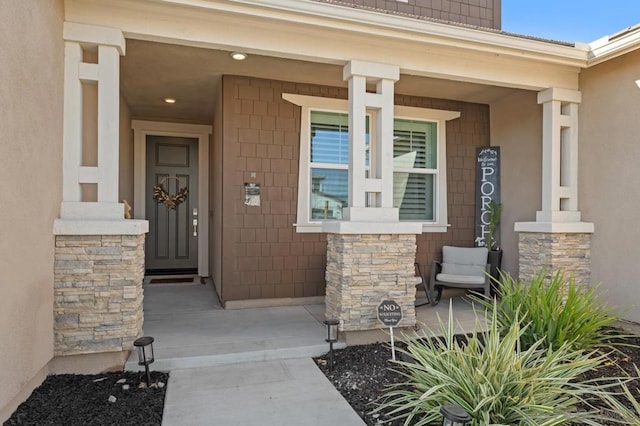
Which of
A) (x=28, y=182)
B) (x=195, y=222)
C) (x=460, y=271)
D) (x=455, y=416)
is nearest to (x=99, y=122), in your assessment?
(x=28, y=182)

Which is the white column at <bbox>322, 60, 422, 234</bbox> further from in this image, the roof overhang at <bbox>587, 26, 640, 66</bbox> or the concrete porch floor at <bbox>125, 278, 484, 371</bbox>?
the roof overhang at <bbox>587, 26, 640, 66</bbox>

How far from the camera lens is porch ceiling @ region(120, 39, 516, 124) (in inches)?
177

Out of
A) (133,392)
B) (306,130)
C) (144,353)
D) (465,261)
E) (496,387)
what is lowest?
(133,392)

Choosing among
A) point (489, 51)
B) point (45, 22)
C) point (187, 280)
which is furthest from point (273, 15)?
point (187, 280)

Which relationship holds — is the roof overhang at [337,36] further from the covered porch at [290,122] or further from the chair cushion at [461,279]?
the chair cushion at [461,279]

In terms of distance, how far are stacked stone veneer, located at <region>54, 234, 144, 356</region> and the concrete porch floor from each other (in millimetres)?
295

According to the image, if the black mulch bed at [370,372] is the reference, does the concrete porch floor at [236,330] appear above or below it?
above

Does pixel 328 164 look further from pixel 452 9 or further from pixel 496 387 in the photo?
pixel 496 387

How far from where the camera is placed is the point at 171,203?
743 cm

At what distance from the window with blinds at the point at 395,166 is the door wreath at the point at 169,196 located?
3.11 metres

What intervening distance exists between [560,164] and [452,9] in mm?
2390

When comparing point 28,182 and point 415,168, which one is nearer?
point 28,182

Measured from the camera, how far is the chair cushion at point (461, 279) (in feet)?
17.0

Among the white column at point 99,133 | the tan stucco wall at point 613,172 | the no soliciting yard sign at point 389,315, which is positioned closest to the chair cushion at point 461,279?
the tan stucco wall at point 613,172
